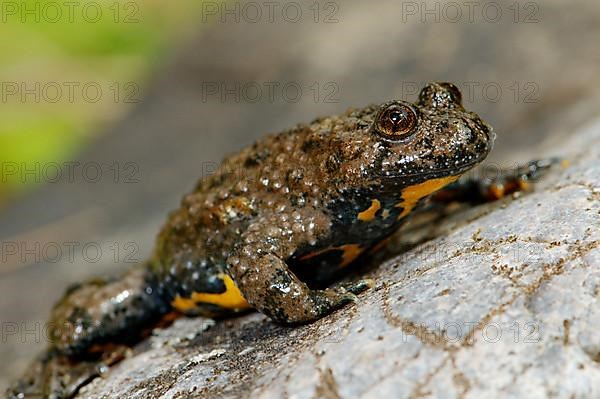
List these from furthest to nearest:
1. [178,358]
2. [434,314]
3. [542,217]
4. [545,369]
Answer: [178,358], [542,217], [434,314], [545,369]

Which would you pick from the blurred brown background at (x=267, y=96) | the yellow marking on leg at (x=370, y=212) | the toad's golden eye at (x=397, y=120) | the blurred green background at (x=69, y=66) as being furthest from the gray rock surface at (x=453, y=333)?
the blurred green background at (x=69, y=66)

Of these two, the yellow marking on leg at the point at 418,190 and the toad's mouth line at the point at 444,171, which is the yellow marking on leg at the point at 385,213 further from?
the toad's mouth line at the point at 444,171

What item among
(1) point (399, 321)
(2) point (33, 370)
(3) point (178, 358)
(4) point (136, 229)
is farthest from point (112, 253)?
(1) point (399, 321)

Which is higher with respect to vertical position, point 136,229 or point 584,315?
point 136,229

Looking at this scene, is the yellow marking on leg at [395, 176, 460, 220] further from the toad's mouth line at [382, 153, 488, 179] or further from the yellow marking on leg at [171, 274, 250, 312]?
the yellow marking on leg at [171, 274, 250, 312]

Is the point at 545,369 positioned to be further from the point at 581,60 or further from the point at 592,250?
the point at 581,60

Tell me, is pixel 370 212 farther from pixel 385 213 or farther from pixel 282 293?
pixel 282 293
